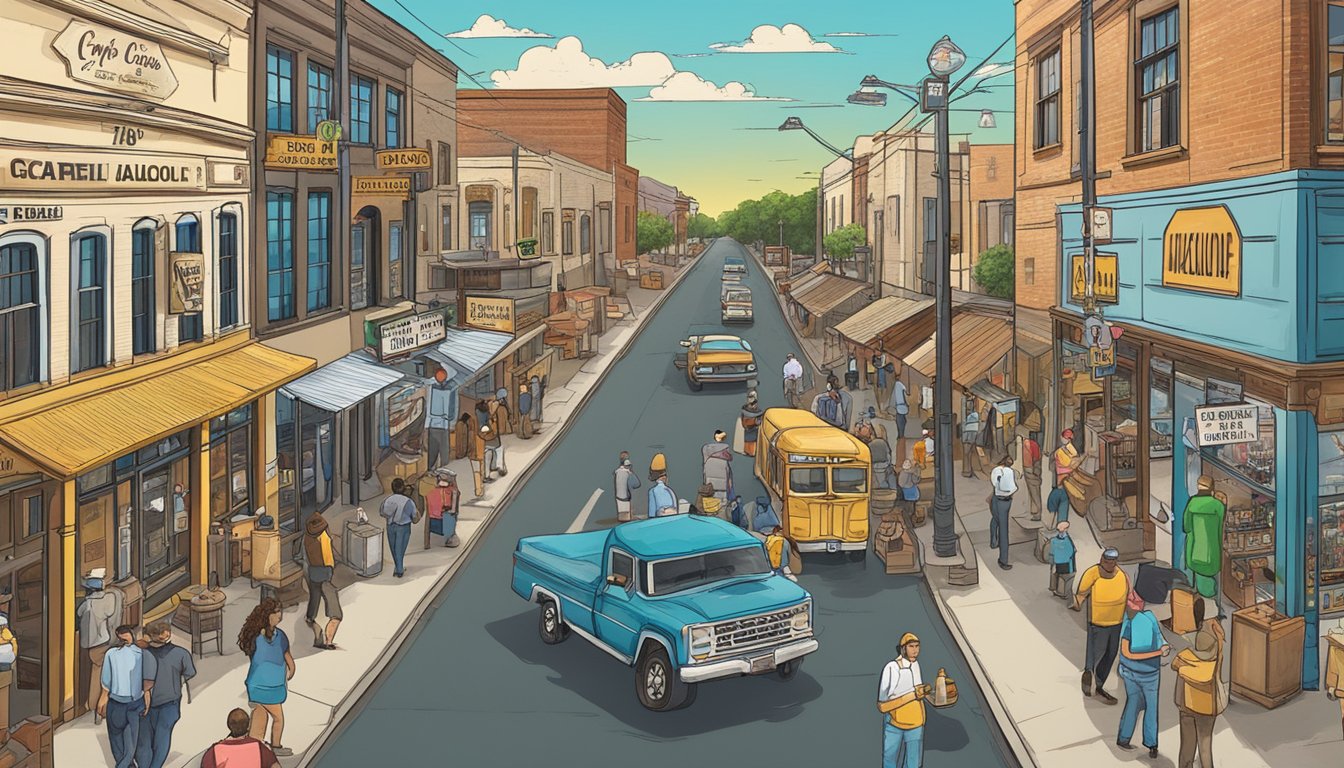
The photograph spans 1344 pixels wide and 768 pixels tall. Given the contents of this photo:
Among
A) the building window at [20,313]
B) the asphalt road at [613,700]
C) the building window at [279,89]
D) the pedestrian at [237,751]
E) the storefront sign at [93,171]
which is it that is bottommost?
the asphalt road at [613,700]

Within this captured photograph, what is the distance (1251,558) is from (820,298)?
47.4 meters

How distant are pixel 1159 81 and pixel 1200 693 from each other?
41.6ft

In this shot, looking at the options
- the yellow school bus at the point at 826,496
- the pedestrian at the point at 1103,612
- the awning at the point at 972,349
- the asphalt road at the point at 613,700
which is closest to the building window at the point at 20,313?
the asphalt road at the point at 613,700

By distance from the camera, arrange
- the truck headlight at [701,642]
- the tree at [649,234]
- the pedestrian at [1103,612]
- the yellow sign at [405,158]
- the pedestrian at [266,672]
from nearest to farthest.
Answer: the pedestrian at [266,672] < the truck headlight at [701,642] < the pedestrian at [1103,612] < the yellow sign at [405,158] < the tree at [649,234]

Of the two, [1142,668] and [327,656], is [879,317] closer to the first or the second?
[327,656]

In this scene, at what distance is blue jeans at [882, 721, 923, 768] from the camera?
12258 millimetres

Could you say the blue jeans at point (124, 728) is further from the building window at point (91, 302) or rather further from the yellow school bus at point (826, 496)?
the yellow school bus at point (826, 496)

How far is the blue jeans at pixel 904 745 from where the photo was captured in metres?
12.3

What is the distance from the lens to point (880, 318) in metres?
45.3

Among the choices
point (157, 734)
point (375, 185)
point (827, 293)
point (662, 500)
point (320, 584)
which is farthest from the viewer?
point (827, 293)

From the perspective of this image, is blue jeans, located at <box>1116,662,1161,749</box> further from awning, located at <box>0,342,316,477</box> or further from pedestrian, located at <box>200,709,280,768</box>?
awning, located at <box>0,342,316,477</box>

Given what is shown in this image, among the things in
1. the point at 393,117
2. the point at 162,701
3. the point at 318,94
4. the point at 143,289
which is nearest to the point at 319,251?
the point at 318,94

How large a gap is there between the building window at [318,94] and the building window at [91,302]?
9.26m

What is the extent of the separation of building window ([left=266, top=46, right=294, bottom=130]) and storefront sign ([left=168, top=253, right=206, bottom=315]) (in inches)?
201
